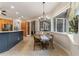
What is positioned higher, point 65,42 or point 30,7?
point 30,7

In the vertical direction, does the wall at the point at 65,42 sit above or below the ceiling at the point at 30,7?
below

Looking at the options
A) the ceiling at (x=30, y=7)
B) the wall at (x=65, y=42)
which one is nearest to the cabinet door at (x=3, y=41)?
the ceiling at (x=30, y=7)

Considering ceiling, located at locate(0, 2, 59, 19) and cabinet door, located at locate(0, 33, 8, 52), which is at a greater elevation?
ceiling, located at locate(0, 2, 59, 19)

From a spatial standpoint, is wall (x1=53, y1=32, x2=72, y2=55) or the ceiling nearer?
wall (x1=53, y1=32, x2=72, y2=55)

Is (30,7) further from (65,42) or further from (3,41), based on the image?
(65,42)

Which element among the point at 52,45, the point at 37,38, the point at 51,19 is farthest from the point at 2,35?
the point at 51,19

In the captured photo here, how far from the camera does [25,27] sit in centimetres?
1822

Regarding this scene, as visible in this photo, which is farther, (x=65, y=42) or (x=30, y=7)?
(x=30, y=7)

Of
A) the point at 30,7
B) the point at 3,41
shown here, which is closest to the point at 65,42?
the point at 3,41

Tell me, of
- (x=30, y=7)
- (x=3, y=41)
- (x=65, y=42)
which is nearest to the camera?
(x=3, y=41)

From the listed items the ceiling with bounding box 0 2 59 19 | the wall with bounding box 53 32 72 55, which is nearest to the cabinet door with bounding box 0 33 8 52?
the ceiling with bounding box 0 2 59 19

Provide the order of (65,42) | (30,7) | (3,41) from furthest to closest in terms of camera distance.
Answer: (30,7), (65,42), (3,41)

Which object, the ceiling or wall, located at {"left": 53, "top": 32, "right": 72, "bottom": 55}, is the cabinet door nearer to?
the ceiling

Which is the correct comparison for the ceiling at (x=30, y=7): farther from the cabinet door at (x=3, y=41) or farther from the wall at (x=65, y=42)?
the wall at (x=65, y=42)
